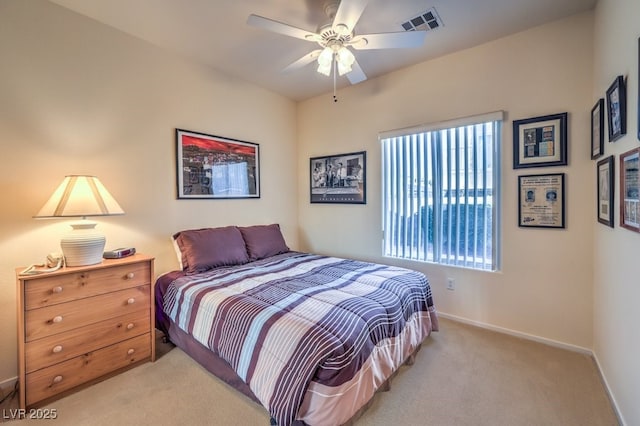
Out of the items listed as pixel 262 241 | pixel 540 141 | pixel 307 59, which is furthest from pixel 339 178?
pixel 540 141

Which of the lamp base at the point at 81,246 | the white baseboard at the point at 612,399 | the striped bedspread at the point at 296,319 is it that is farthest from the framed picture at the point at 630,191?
the lamp base at the point at 81,246

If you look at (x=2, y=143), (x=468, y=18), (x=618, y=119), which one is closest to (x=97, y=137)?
(x=2, y=143)

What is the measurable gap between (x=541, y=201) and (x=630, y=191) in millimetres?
1042

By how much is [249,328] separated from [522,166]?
2599 mm

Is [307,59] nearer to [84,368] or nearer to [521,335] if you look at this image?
[84,368]

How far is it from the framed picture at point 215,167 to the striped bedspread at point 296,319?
97 cm

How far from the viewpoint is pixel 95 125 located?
234 centimetres

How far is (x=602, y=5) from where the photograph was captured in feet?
6.61

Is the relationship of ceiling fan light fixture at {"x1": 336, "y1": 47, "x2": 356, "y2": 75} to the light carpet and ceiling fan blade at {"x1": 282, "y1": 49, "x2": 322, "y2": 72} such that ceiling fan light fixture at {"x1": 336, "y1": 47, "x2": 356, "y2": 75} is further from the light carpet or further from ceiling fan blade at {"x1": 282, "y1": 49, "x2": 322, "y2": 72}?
the light carpet

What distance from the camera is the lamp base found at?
6.32ft

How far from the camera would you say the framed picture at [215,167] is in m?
2.94

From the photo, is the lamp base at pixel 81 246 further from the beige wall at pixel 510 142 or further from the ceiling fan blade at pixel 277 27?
the beige wall at pixel 510 142

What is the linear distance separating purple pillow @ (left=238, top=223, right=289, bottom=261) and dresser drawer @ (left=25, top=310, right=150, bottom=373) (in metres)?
1.17

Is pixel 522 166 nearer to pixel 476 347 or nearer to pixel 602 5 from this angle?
pixel 602 5
